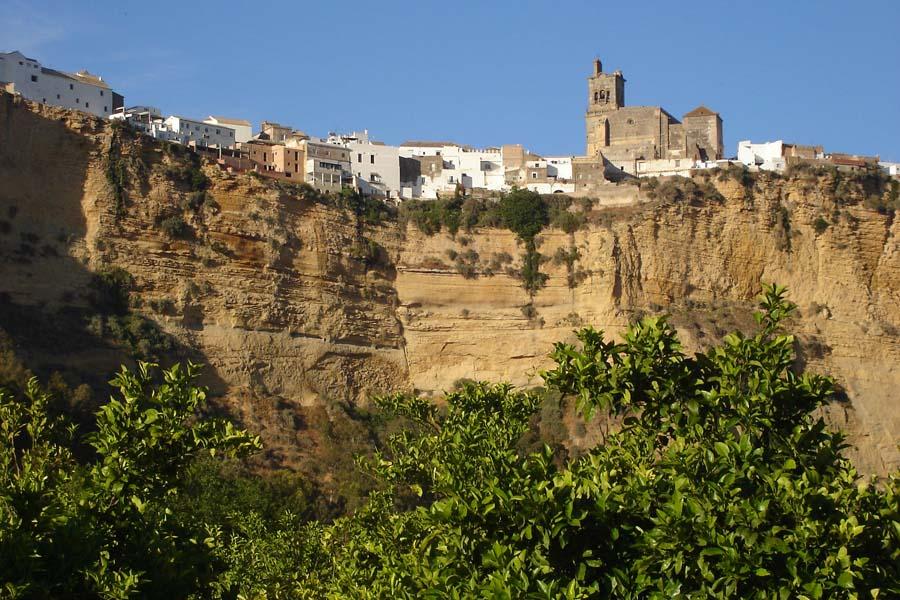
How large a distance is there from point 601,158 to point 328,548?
34.2 metres

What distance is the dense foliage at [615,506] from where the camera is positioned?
27.8 ft

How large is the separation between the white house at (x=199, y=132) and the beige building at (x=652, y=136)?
1484 cm

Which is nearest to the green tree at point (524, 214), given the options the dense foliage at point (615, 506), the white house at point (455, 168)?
the white house at point (455, 168)

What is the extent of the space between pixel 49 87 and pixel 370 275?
12711mm

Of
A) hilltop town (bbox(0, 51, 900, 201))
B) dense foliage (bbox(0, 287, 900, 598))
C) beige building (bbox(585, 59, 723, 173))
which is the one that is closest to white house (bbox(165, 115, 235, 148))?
hilltop town (bbox(0, 51, 900, 201))

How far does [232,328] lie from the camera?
38625 mm

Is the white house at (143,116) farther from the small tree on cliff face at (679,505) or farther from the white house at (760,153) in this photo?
the small tree on cliff face at (679,505)

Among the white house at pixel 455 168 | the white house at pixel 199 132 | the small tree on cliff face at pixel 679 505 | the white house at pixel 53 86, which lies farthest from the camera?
the white house at pixel 455 168

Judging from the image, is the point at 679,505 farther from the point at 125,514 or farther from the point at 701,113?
the point at 701,113

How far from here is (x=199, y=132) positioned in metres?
47.8

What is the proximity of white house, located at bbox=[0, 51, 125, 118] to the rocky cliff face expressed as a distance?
6.14 meters

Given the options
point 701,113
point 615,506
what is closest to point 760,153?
point 701,113

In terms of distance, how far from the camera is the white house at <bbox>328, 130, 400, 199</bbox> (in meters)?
47.9

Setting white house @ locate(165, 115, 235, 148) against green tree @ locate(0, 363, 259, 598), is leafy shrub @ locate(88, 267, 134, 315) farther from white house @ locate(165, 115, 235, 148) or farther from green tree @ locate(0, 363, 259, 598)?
green tree @ locate(0, 363, 259, 598)
